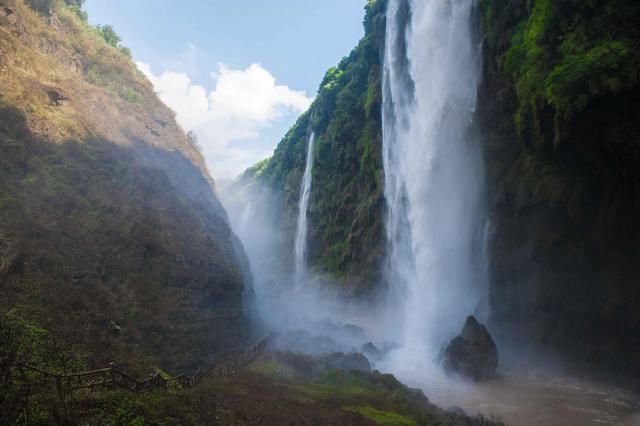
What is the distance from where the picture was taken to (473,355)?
2342cm

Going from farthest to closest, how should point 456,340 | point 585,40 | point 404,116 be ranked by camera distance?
point 404,116, point 456,340, point 585,40

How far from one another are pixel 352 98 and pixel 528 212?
130 ft

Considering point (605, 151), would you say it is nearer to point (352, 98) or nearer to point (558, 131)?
point (558, 131)

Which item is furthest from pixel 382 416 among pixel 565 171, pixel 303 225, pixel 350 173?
pixel 303 225

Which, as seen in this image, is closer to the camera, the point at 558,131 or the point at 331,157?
the point at 558,131

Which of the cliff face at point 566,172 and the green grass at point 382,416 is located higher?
the cliff face at point 566,172

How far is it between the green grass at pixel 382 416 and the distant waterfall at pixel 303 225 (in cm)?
4628

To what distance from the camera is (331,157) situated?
63250 mm

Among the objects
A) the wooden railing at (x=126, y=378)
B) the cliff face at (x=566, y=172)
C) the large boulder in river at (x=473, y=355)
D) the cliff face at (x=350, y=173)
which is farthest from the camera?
the cliff face at (x=350, y=173)

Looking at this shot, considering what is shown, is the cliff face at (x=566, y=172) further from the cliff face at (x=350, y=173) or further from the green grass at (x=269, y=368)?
the cliff face at (x=350, y=173)

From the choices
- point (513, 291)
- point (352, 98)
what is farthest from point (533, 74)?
point (352, 98)

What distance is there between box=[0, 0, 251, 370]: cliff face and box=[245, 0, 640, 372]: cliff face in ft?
57.3

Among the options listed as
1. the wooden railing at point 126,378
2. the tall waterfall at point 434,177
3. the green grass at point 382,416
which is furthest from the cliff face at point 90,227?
the tall waterfall at point 434,177

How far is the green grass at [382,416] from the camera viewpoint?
14.2 meters
